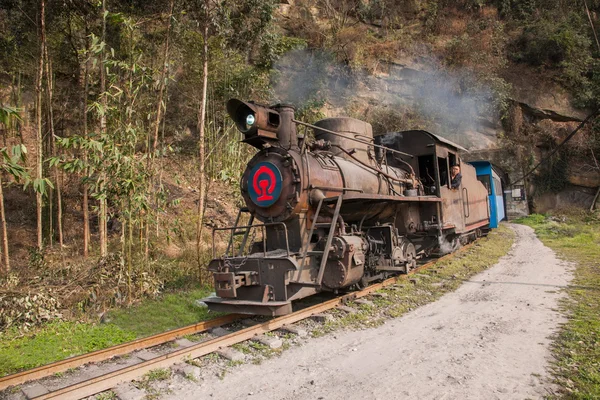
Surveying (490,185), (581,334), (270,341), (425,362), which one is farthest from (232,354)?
(490,185)

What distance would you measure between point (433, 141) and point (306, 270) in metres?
5.50

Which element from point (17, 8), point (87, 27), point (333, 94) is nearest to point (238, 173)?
point (87, 27)

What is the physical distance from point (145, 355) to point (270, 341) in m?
1.47

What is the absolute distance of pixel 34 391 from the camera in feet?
11.9

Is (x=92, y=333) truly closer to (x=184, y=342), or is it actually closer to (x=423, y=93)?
(x=184, y=342)

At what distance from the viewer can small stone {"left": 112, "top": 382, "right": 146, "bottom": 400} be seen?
3.48 metres

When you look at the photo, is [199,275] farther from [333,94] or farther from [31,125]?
[333,94]

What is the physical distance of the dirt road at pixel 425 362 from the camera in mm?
3518

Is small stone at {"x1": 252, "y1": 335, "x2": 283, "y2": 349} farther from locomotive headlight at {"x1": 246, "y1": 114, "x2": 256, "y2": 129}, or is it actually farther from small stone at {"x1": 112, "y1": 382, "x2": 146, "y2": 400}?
locomotive headlight at {"x1": 246, "y1": 114, "x2": 256, "y2": 129}

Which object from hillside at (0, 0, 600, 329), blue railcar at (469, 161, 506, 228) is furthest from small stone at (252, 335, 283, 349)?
blue railcar at (469, 161, 506, 228)

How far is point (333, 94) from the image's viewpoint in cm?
2195

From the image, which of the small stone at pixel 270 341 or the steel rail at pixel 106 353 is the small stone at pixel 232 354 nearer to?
the small stone at pixel 270 341

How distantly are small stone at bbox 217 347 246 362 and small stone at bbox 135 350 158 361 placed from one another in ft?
2.47

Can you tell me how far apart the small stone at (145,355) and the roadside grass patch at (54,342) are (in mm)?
723
